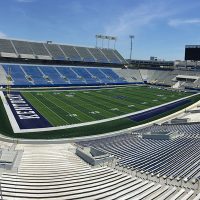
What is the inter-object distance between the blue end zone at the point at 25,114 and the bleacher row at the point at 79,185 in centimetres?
2026

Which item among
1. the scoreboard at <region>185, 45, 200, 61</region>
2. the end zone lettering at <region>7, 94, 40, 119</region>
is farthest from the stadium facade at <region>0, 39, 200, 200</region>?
the scoreboard at <region>185, 45, 200, 61</region>

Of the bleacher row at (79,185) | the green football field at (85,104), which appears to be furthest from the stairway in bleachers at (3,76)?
the bleacher row at (79,185)

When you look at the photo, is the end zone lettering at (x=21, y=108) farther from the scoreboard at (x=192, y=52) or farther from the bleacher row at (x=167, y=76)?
the scoreboard at (x=192, y=52)

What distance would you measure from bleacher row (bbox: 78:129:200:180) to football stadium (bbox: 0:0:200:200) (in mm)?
68

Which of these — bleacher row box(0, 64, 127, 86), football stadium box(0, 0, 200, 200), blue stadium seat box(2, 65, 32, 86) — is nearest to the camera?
football stadium box(0, 0, 200, 200)

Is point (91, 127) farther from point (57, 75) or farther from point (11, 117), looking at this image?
point (57, 75)

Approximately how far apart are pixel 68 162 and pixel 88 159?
141 centimetres

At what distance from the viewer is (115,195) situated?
15398mm

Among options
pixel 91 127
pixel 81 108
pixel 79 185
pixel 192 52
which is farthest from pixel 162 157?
pixel 192 52

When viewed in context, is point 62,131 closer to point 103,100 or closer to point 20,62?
point 103,100

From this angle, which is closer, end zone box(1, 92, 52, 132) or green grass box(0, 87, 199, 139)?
green grass box(0, 87, 199, 139)

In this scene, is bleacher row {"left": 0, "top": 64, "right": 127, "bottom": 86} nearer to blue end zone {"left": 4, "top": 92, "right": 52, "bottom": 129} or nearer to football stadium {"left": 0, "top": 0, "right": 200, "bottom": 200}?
football stadium {"left": 0, "top": 0, "right": 200, "bottom": 200}

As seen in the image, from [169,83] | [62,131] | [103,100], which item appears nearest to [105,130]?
[62,131]

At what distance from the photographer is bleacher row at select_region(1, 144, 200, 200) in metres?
15.2
